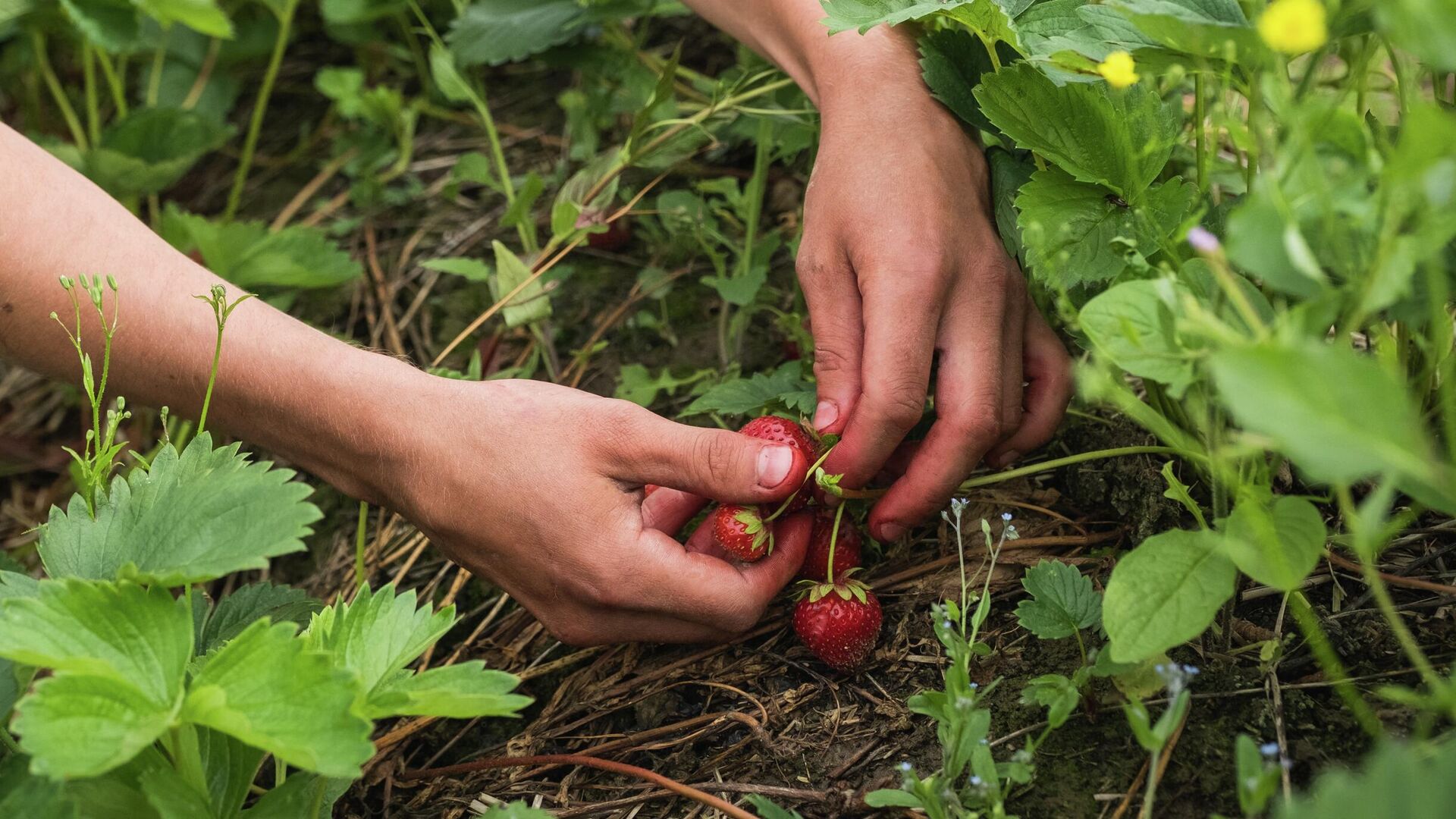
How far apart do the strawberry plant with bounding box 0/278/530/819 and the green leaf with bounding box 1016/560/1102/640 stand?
1.97 ft

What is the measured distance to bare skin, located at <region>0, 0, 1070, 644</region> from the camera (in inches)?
56.1

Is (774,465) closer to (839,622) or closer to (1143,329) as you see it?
(839,622)

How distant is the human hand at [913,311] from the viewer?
142cm

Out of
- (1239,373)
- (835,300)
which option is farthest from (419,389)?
(1239,373)

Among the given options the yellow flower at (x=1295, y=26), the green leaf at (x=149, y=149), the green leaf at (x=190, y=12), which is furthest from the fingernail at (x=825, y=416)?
the green leaf at (x=149, y=149)

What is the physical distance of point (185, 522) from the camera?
120 centimetres

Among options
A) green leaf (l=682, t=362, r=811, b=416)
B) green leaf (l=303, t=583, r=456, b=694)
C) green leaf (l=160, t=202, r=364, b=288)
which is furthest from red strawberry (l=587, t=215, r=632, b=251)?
green leaf (l=303, t=583, r=456, b=694)

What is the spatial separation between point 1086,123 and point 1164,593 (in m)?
0.56

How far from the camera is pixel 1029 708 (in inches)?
53.2

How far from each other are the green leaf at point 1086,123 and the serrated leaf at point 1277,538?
0.40 metres

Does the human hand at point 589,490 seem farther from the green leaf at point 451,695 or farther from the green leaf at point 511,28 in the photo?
the green leaf at point 511,28

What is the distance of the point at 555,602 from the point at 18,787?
64cm

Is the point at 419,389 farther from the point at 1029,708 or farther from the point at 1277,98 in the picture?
the point at 1277,98

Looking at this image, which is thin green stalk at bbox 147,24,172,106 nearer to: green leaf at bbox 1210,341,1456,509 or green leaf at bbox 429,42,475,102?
green leaf at bbox 429,42,475,102
